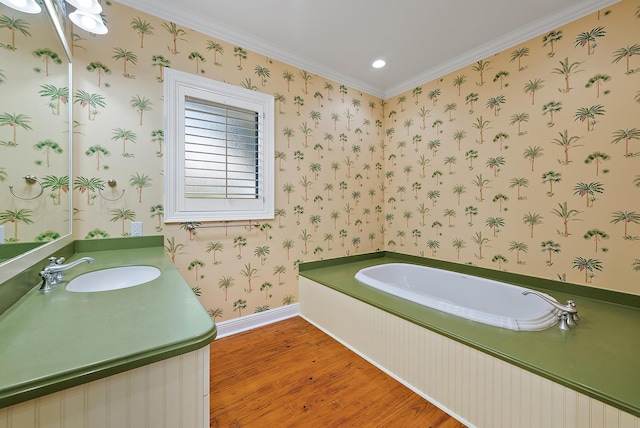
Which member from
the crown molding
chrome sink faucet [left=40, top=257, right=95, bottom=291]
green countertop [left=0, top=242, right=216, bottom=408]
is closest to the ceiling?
the crown molding

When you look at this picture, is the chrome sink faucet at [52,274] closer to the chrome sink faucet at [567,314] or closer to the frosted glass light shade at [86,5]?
the frosted glass light shade at [86,5]

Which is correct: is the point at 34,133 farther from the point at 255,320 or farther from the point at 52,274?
the point at 255,320

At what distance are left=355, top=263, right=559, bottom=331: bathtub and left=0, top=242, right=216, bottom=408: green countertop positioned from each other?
58.0 inches

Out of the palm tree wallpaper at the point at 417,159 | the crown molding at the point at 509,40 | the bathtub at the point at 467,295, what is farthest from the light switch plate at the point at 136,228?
the crown molding at the point at 509,40

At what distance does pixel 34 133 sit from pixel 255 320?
1.93 meters

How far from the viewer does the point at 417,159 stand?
2963mm

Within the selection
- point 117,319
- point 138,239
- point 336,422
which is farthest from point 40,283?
point 336,422

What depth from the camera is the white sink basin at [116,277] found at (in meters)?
1.31

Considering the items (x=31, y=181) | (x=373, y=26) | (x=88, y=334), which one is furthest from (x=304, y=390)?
(x=373, y=26)

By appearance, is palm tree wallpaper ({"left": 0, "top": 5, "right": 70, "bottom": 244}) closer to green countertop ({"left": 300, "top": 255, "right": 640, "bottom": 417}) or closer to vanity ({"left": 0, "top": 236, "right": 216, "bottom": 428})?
vanity ({"left": 0, "top": 236, "right": 216, "bottom": 428})

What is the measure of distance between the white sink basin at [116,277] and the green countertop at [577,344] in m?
1.43

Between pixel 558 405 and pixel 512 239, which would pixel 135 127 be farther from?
pixel 512 239

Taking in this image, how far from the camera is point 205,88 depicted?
6.81 ft

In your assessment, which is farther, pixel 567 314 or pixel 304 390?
pixel 304 390
